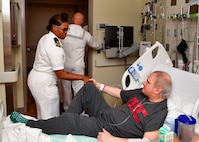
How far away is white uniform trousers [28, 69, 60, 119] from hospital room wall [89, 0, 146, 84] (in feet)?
4.89

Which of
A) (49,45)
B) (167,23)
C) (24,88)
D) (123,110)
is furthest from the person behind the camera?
(24,88)

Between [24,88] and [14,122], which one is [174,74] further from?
[24,88]

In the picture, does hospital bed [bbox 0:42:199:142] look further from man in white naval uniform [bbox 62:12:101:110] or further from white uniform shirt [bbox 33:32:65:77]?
man in white naval uniform [bbox 62:12:101:110]

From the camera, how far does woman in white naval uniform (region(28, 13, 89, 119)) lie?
87.2 inches

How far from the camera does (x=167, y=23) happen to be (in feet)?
10.4

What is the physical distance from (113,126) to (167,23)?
1.90 metres

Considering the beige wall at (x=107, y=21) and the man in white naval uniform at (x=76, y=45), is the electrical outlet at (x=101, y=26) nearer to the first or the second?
the beige wall at (x=107, y=21)

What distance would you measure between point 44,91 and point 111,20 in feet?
6.33

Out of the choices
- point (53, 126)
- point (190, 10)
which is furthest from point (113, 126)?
point (190, 10)

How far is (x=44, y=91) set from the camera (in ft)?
7.59

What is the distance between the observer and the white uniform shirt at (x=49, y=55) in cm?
220

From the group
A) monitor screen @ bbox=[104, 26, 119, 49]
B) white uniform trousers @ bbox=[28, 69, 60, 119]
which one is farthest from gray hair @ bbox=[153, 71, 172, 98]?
monitor screen @ bbox=[104, 26, 119, 49]

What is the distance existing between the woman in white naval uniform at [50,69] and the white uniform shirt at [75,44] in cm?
96

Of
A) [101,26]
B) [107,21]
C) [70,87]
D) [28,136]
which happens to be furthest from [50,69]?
[107,21]
